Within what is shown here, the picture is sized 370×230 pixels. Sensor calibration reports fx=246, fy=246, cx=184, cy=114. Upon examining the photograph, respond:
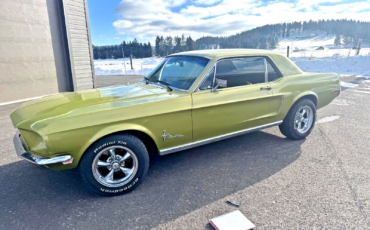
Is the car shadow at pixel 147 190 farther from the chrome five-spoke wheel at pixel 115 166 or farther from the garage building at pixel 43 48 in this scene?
the garage building at pixel 43 48

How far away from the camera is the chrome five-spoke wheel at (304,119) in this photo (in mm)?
4375

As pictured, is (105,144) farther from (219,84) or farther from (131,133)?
(219,84)

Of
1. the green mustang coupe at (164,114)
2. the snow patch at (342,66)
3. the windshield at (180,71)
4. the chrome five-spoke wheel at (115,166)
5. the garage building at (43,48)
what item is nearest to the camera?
the green mustang coupe at (164,114)

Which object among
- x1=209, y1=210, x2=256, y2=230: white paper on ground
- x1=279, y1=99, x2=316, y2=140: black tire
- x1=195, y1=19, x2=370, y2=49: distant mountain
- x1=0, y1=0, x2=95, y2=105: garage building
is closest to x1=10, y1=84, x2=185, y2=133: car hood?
x1=209, y1=210, x2=256, y2=230: white paper on ground

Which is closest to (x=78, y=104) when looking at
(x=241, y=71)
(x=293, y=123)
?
(x=241, y=71)

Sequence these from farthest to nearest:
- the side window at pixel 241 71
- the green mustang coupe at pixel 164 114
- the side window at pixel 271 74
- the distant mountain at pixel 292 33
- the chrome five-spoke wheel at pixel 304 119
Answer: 1. the distant mountain at pixel 292 33
2. the chrome five-spoke wheel at pixel 304 119
3. the side window at pixel 271 74
4. the side window at pixel 241 71
5. the green mustang coupe at pixel 164 114

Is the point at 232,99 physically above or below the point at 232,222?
above

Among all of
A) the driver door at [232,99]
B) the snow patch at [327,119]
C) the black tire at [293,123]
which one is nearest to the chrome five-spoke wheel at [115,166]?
the driver door at [232,99]

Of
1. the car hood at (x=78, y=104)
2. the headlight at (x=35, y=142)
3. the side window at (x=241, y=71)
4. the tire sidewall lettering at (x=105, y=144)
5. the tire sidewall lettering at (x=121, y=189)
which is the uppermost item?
the side window at (x=241, y=71)

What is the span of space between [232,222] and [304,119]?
9.49ft

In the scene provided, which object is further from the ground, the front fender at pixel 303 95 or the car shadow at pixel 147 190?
Result: the front fender at pixel 303 95

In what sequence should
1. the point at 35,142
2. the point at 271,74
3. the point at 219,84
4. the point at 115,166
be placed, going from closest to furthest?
the point at 35,142 → the point at 115,166 → the point at 219,84 → the point at 271,74

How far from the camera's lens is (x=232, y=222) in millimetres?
2314

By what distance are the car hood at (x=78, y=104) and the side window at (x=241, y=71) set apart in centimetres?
80
